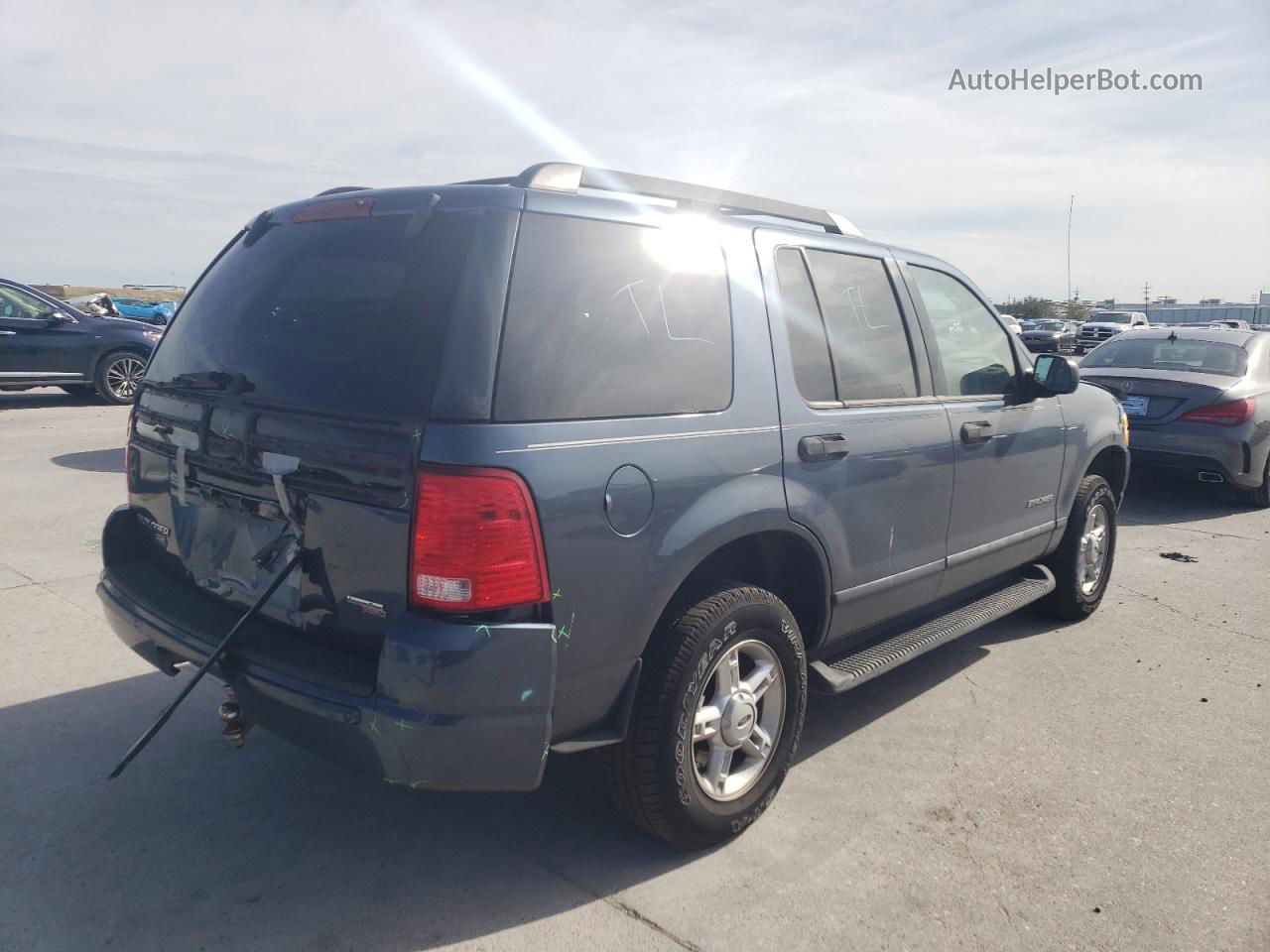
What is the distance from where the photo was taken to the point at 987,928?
273 cm

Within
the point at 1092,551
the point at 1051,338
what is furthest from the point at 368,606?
the point at 1051,338

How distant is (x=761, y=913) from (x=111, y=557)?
7.84 feet

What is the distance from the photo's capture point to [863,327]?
381 centimetres

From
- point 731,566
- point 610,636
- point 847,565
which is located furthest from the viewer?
point 847,565

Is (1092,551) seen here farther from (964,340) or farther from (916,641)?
(916,641)

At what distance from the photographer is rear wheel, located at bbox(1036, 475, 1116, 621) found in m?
5.25

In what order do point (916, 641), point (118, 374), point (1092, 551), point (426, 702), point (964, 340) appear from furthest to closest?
point (118, 374) < point (1092, 551) < point (964, 340) < point (916, 641) < point (426, 702)

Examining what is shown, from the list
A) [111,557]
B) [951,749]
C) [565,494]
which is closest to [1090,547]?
[951,749]

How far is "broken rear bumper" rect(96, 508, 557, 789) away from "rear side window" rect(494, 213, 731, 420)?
58 cm

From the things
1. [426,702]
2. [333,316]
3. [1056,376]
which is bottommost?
[426,702]

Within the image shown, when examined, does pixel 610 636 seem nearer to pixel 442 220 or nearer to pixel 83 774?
pixel 442 220

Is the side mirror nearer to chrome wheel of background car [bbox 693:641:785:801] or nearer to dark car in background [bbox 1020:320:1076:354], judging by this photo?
chrome wheel of background car [bbox 693:641:785:801]

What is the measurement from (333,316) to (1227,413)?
794cm

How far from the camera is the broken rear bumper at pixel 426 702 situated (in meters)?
2.36
